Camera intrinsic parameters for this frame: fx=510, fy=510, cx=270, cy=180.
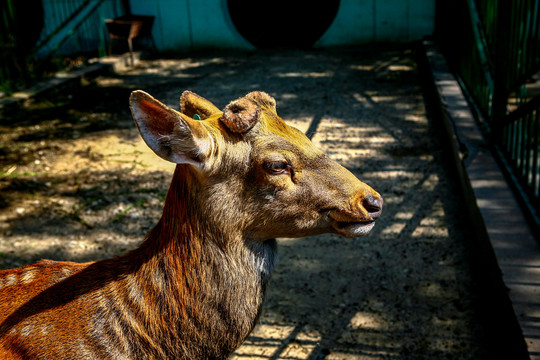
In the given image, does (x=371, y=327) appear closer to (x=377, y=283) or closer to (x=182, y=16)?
(x=377, y=283)

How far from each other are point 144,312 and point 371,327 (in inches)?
84.4

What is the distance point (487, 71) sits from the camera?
6633 millimetres

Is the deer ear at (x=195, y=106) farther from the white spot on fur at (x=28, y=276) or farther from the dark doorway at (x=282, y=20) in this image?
the dark doorway at (x=282, y=20)

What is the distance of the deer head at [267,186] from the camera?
7.55ft

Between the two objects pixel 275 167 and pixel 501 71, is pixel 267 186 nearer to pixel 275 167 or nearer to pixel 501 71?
pixel 275 167

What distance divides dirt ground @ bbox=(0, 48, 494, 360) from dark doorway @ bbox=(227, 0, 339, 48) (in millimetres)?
2345

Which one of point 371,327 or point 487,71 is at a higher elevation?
point 487,71

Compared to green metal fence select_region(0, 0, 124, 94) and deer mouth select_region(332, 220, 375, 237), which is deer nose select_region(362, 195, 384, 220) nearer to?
deer mouth select_region(332, 220, 375, 237)

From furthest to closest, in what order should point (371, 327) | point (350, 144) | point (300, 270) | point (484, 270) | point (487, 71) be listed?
1. point (350, 144)
2. point (487, 71)
3. point (300, 270)
4. point (484, 270)
5. point (371, 327)

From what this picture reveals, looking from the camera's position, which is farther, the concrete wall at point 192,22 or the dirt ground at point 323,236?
the concrete wall at point 192,22

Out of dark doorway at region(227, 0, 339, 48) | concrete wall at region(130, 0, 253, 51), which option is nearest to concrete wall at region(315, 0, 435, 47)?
dark doorway at region(227, 0, 339, 48)

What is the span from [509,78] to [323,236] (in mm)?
2691

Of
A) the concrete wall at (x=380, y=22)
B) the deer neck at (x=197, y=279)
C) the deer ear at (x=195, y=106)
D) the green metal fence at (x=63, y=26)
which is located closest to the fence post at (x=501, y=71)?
the deer ear at (x=195, y=106)

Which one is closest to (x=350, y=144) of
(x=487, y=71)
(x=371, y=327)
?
(x=487, y=71)
